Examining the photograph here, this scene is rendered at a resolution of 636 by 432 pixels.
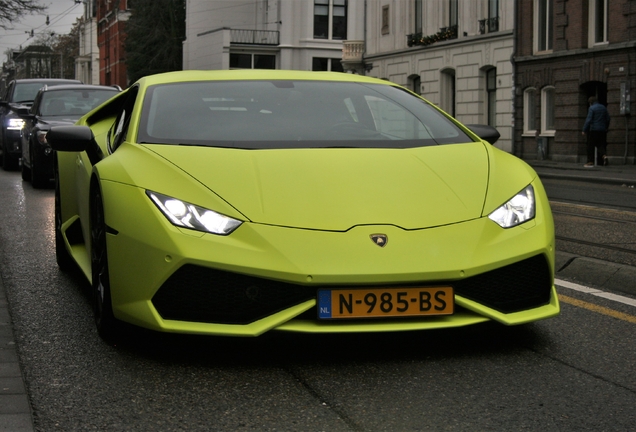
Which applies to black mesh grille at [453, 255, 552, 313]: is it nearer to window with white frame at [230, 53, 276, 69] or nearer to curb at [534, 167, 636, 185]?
curb at [534, 167, 636, 185]

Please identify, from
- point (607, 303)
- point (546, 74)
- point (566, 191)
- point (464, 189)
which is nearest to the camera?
point (464, 189)

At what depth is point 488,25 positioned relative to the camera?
122 ft

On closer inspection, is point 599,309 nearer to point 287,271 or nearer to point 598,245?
point 287,271

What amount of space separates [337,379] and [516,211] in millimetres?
1148

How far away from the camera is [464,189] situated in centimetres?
473

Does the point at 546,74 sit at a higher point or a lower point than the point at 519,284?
higher

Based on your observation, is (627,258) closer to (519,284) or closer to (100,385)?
(519,284)

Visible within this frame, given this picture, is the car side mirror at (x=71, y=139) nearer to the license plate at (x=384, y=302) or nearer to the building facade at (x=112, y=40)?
the license plate at (x=384, y=302)

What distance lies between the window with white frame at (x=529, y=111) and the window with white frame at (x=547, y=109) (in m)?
0.69

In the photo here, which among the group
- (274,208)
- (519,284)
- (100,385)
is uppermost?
(274,208)

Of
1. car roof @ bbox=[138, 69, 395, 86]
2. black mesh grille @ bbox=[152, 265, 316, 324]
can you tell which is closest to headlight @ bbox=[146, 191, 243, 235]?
black mesh grille @ bbox=[152, 265, 316, 324]

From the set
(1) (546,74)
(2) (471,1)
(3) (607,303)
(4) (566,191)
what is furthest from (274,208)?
(2) (471,1)

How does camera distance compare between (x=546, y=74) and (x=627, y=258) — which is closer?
(x=627, y=258)

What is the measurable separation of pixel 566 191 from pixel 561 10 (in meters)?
16.0
